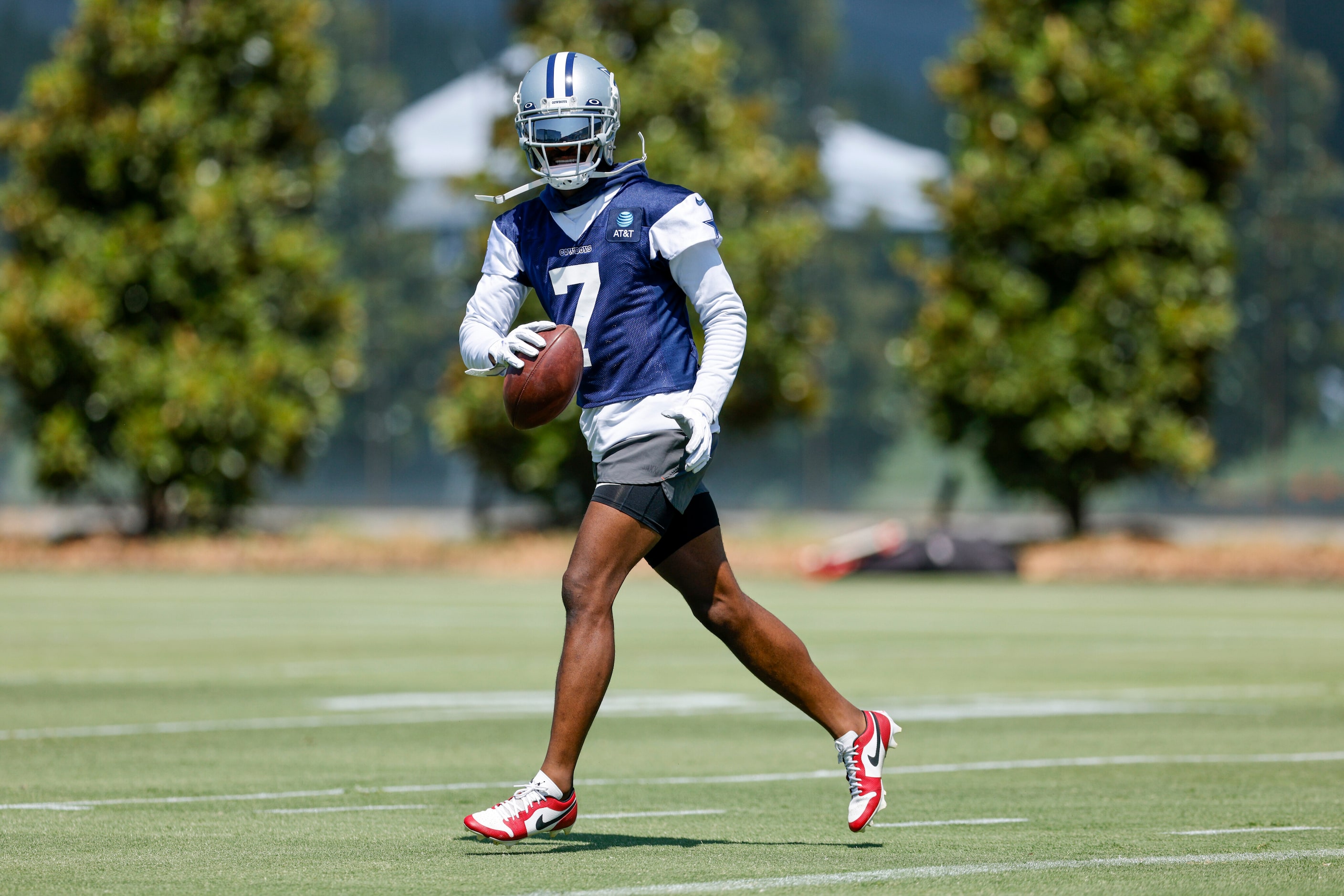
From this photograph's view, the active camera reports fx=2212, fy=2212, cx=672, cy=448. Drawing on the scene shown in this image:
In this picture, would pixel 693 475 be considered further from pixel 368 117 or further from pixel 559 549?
pixel 368 117

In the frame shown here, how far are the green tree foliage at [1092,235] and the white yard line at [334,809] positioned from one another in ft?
71.8

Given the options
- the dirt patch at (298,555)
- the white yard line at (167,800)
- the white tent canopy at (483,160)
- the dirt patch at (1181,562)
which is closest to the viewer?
the white yard line at (167,800)

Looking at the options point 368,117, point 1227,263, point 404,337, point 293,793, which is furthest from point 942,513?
point 293,793

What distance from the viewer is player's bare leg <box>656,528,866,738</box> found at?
7.42 metres

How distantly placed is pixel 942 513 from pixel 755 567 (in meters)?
7.41

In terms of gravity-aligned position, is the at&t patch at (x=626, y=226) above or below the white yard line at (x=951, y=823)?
above

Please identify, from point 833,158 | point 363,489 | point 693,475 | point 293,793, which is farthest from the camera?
point 363,489

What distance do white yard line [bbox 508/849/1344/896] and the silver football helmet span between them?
99.3 inches

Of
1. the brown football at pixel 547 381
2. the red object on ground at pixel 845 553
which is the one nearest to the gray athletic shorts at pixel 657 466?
the brown football at pixel 547 381

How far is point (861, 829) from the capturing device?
7641 mm

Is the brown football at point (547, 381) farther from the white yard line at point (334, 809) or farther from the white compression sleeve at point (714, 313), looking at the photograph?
the white yard line at point (334, 809)

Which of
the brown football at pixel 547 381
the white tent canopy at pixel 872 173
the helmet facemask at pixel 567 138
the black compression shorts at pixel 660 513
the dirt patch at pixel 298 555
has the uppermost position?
the white tent canopy at pixel 872 173

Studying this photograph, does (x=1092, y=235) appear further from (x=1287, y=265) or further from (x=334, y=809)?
(x=334, y=809)

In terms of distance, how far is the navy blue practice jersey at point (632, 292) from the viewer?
7.44 meters
